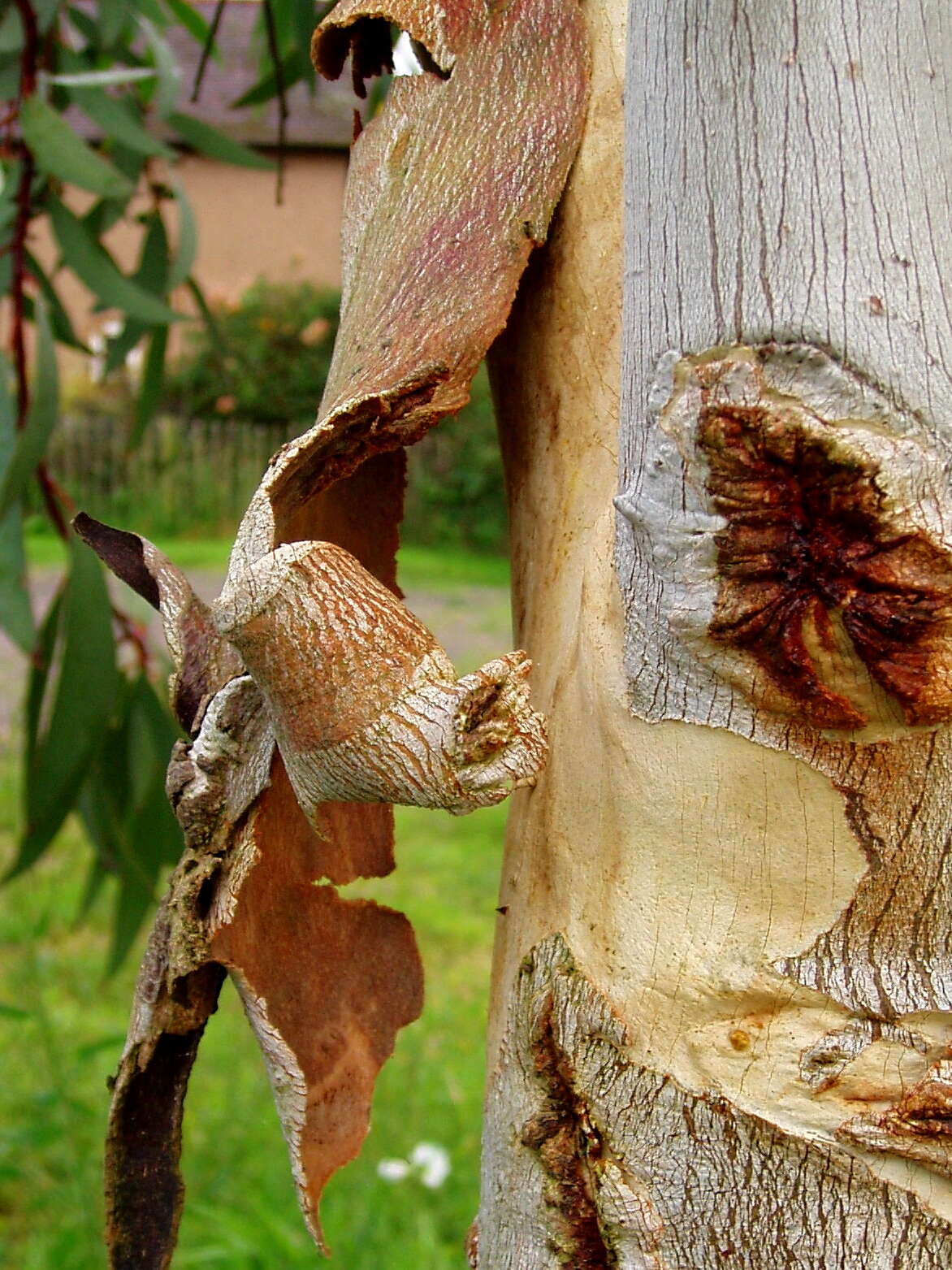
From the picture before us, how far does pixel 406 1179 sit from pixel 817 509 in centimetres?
179

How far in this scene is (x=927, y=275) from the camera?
65 centimetres

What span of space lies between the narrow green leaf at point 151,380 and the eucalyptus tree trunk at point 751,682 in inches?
52.9

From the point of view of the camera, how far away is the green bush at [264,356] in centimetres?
787

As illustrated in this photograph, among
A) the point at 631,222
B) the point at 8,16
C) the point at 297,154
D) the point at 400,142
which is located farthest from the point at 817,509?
the point at 297,154

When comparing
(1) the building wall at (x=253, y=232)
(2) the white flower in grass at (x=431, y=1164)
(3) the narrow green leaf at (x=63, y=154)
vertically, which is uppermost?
(1) the building wall at (x=253, y=232)

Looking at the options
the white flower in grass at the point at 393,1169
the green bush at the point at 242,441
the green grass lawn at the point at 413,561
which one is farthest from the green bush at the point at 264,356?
the white flower in grass at the point at 393,1169

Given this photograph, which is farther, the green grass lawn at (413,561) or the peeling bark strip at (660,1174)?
the green grass lawn at (413,561)

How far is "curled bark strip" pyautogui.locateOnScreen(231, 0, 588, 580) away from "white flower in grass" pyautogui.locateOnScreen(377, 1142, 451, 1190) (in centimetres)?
137

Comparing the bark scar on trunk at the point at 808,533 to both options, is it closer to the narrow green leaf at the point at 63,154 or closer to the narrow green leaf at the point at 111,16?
the narrow green leaf at the point at 63,154

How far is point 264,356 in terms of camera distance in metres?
8.12

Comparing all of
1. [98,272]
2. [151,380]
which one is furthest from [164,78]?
[151,380]

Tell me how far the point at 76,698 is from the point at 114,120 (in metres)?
0.74

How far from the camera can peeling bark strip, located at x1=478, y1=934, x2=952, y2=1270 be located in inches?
27.9

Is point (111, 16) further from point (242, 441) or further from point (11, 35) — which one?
point (242, 441)
